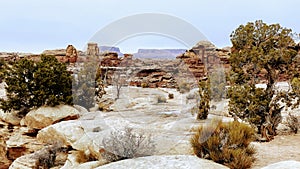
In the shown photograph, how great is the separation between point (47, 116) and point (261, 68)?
24.6 feet

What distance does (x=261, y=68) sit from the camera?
8.34 metres

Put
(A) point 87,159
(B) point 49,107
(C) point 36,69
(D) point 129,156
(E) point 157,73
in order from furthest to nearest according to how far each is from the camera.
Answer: (E) point 157,73 → (C) point 36,69 → (B) point 49,107 → (A) point 87,159 → (D) point 129,156

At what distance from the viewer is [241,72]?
8688 millimetres

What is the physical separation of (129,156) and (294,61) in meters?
5.67

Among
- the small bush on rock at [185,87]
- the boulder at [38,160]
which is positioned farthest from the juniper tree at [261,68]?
the small bush on rock at [185,87]

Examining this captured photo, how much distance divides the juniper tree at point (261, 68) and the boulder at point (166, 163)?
12.1 feet

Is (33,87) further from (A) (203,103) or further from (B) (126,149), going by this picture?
(B) (126,149)

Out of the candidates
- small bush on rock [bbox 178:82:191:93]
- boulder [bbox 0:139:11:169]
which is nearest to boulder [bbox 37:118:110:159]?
boulder [bbox 0:139:11:169]

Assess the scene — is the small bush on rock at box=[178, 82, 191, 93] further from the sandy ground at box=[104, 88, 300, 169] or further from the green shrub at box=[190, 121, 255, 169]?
the green shrub at box=[190, 121, 255, 169]

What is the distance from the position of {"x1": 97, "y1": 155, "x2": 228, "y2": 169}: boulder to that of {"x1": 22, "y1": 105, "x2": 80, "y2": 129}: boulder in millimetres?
6217

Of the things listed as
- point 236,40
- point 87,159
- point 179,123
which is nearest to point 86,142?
point 87,159

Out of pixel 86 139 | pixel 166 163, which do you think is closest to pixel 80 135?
pixel 86 139

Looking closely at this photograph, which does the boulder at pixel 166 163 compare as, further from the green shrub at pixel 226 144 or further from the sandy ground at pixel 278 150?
the sandy ground at pixel 278 150

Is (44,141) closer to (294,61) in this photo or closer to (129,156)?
(129,156)
